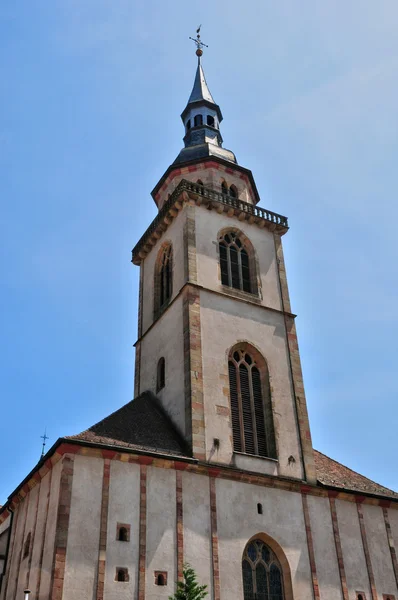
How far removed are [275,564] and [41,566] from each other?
7.68m

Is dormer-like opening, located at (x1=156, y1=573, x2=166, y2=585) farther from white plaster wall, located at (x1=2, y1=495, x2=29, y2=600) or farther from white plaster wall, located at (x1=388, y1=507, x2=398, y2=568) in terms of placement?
white plaster wall, located at (x1=388, y1=507, x2=398, y2=568)

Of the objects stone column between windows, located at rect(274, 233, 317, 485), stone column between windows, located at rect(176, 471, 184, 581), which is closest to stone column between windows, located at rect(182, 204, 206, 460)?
stone column between windows, located at rect(176, 471, 184, 581)

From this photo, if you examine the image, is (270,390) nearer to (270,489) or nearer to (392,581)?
(270,489)

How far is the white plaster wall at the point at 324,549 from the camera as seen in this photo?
2127 cm

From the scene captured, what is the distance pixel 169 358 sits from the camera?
2572cm

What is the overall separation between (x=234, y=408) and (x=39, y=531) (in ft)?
27.0

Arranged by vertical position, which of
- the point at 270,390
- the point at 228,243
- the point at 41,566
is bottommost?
the point at 41,566

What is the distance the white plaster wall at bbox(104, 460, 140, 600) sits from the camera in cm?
1780

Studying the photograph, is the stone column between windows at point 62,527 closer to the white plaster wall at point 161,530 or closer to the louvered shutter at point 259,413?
the white plaster wall at point 161,530

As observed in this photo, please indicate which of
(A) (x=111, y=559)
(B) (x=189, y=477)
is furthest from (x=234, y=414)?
(A) (x=111, y=559)

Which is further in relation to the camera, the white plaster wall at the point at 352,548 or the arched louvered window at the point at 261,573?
the white plaster wall at the point at 352,548

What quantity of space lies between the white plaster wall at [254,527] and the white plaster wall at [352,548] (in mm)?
1692

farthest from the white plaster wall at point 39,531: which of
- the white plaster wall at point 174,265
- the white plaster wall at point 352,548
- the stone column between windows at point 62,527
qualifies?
the white plaster wall at point 352,548

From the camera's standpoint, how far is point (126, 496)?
762 inches
